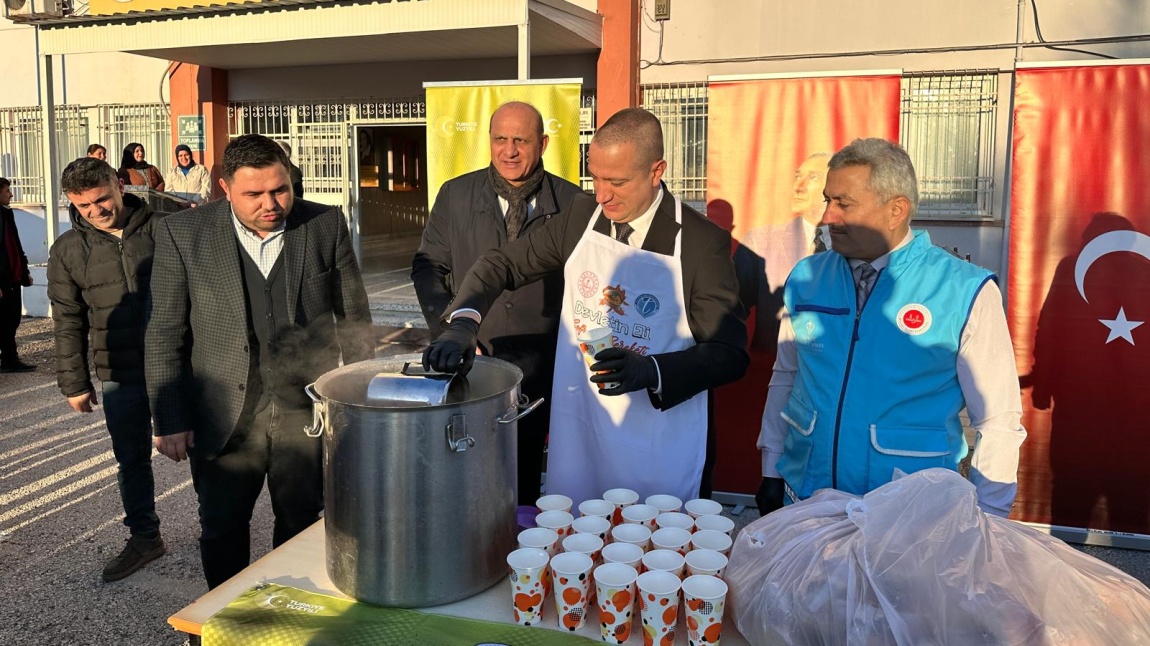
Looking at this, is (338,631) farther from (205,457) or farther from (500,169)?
(500,169)

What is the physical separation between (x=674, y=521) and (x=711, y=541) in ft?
→ 0.35

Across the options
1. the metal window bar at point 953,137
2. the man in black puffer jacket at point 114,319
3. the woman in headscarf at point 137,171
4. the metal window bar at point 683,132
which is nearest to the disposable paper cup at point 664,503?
the man in black puffer jacket at point 114,319

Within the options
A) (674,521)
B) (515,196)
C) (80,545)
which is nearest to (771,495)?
(674,521)

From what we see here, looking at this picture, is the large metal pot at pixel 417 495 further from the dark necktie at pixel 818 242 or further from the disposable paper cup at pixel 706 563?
the dark necktie at pixel 818 242

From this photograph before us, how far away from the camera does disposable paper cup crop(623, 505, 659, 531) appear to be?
71.4 inches

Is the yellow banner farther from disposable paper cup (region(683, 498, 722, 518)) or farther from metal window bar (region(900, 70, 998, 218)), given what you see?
metal window bar (region(900, 70, 998, 218))

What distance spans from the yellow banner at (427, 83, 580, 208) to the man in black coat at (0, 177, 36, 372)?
13.1 ft

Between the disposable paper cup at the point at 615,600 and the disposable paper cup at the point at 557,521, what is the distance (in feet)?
0.81

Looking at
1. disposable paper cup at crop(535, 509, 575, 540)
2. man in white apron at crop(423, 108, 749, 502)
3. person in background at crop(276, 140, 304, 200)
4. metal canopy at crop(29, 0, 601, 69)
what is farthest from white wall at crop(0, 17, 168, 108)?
disposable paper cup at crop(535, 509, 575, 540)

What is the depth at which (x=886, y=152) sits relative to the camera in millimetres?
2006

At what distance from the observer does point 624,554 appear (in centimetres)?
164

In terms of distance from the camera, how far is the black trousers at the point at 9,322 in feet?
24.4

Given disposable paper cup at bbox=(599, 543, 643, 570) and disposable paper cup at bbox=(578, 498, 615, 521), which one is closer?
disposable paper cup at bbox=(599, 543, 643, 570)

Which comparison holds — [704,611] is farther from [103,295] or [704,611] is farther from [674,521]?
[103,295]
